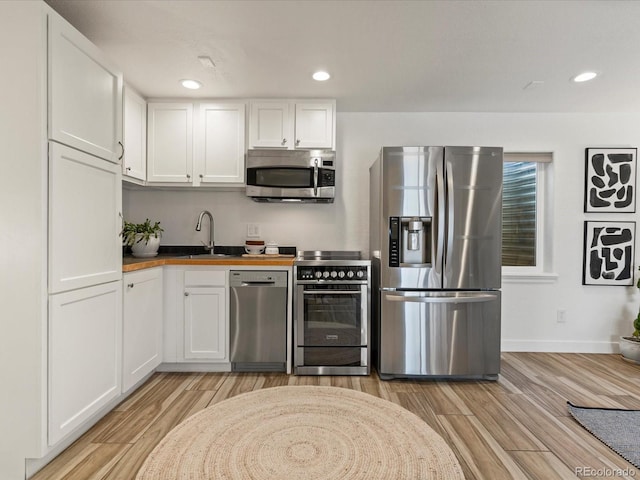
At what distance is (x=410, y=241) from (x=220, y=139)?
74.3 inches

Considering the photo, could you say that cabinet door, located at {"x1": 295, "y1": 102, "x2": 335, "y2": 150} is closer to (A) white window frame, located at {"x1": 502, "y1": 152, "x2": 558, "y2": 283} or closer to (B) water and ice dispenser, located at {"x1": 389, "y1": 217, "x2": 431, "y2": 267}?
(B) water and ice dispenser, located at {"x1": 389, "y1": 217, "x2": 431, "y2": 267}

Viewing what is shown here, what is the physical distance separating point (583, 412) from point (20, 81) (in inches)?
141

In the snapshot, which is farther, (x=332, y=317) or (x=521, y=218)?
(x=521, y=218)

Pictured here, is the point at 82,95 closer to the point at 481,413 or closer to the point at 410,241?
the point at 410,241

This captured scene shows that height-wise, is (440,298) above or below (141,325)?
above

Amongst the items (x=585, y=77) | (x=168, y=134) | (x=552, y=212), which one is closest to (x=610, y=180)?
(x=552, y=212)

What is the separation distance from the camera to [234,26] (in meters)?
2.02

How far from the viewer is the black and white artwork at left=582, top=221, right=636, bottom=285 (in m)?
3.36

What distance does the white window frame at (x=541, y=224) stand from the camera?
3449 mm

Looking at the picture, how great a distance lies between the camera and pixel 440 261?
8.71 ft

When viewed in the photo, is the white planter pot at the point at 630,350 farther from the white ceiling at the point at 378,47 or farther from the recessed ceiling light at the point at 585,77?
the recessed ceiling light at the point at 585,77

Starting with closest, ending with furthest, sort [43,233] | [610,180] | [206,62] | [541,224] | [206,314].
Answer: [43,233], [206,62], [206,314], [610,180], [541,224]

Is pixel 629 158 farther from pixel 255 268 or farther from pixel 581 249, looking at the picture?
pixel 255 268

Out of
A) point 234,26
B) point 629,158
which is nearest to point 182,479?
point 234,26
